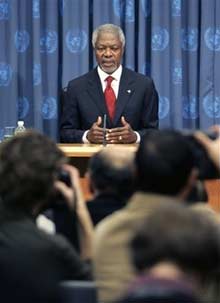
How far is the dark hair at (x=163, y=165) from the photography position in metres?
2.01

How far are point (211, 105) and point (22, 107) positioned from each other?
4.47 ft

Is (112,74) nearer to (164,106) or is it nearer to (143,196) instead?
(164,106)

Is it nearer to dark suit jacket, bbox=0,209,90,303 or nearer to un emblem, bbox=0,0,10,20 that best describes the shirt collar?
un emblem, bbox=0,0,10,20

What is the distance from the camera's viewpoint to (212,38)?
5.75 m

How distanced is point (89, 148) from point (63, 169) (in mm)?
1916

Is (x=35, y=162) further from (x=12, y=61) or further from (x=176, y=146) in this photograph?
(x=12, y=61)

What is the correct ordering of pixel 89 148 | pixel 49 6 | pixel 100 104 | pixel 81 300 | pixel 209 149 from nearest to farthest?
pixel 81 300 < pixel 209 149 < pixel 89 148 < pixel 100 104 < pixel 49 6

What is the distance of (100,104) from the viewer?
516 centimetres

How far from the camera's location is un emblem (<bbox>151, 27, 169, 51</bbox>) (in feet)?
18.9

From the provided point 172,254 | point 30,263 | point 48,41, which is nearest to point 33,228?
point 30,263

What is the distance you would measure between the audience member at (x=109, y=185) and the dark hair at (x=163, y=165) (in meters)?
0.41

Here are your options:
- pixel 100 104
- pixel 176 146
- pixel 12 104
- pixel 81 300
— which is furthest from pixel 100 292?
pixel 12 104

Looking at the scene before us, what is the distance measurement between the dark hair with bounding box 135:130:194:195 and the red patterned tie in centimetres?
311

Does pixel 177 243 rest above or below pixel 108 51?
below
